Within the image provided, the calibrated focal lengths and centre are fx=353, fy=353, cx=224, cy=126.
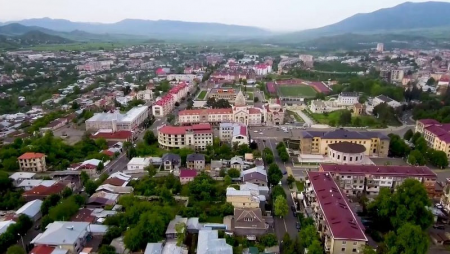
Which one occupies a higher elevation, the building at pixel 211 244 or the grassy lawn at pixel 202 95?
the grassy lawn at pixel 202 95

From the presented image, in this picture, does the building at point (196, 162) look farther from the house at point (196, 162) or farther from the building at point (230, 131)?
the building at point (230, 131)

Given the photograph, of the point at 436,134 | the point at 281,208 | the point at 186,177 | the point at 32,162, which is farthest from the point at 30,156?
the point at 436,134

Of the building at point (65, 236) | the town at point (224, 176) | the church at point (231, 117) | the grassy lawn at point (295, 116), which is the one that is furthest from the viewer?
the grassy lawn at point (295, 116)

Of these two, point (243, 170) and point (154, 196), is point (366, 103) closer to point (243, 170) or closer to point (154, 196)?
point (243, 170)

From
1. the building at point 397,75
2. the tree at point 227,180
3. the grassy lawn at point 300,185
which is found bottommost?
the grassy lawn at point 300,185

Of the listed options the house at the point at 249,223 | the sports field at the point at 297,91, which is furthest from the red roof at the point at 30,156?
the sports field at the point at 297,91
